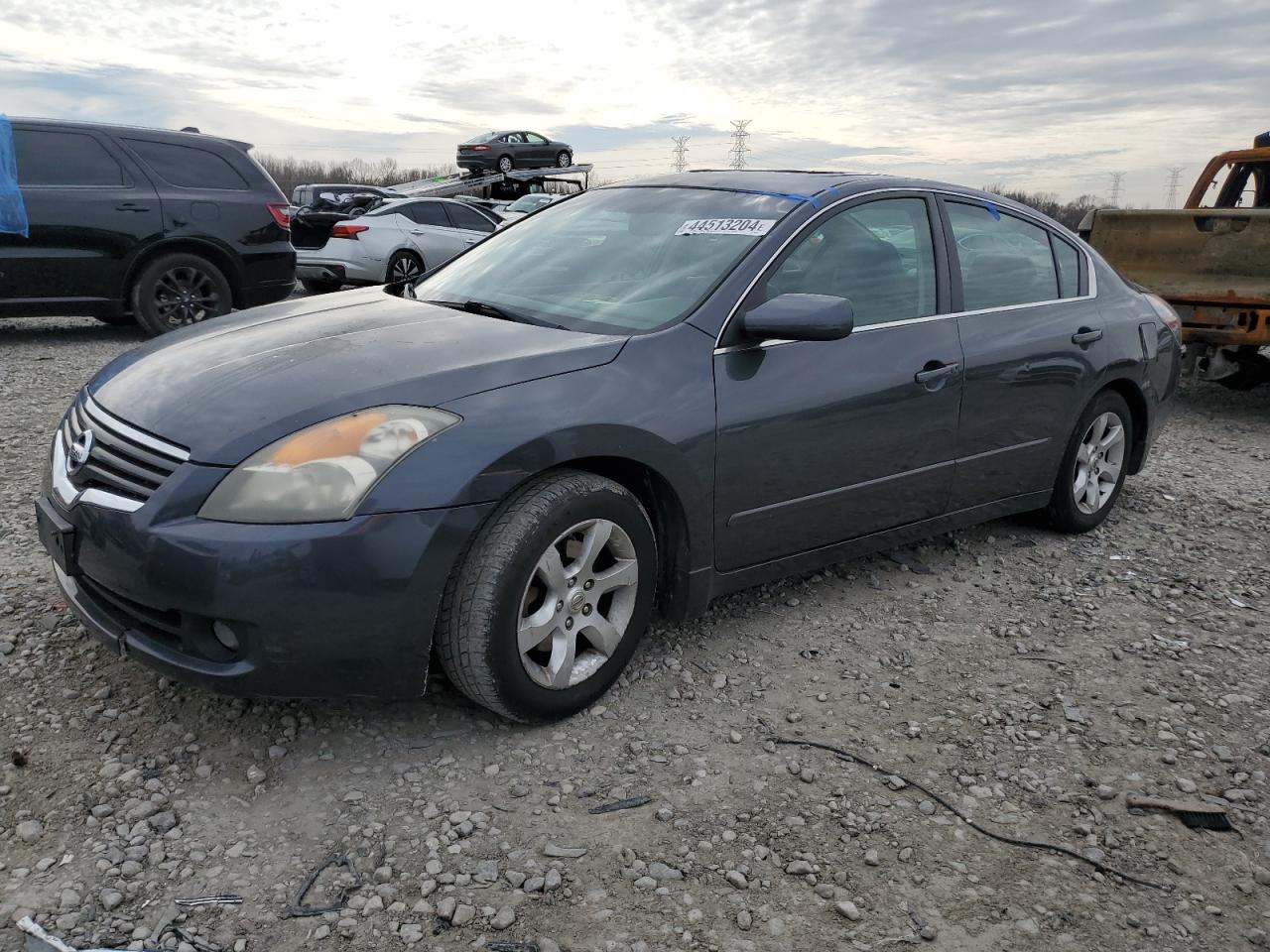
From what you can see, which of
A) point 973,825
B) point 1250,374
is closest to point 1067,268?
point 973,825

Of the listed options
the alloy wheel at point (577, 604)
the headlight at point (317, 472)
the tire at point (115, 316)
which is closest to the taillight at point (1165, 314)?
the alloy wheel at point (577, 604)

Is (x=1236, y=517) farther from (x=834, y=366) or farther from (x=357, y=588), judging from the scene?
(x=357, y=588)

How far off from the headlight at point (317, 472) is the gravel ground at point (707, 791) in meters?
0.73

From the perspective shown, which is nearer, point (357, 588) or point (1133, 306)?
point (357, 588)

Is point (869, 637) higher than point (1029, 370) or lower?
lower

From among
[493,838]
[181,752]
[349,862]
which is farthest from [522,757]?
[181,752]

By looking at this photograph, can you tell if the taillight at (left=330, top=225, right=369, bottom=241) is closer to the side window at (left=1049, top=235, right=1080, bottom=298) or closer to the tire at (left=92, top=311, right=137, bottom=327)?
the tire at (left=92, top=311, right=137, bottom=327)

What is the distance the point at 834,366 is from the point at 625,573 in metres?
1.05

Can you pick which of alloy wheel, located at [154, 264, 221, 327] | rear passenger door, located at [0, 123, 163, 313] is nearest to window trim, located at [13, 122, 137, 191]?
rear passenger door, located at [0, 123, 163, 313]

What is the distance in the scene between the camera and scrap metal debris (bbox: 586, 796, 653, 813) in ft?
8.68

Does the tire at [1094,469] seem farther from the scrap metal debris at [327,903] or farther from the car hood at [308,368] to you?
the scrap metal debris at [327,903]

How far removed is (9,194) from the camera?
306 inches

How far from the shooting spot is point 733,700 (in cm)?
323

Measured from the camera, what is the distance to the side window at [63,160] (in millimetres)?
7957
